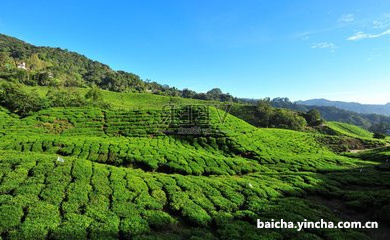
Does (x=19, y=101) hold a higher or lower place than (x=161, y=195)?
higher

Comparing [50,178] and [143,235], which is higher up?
[50,178]

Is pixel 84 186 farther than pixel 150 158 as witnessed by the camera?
No

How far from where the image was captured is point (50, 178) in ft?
56.2

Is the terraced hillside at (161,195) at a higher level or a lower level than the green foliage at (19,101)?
lower

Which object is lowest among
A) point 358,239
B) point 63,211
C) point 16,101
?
point 358,239

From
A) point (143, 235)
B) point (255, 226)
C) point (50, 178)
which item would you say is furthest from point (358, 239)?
point (50, 178)

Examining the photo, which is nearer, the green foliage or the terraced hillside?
the terraced hillside

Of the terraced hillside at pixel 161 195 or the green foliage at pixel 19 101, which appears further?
the green foliage at pixel 19 101

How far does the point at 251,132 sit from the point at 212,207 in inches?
1544

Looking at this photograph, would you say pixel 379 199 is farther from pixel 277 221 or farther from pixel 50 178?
pixel 50 178

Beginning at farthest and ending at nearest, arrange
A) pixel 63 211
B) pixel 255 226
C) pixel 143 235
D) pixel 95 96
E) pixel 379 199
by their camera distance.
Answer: pixel 95 96, pixel 379 199, pixel 255 226, pixel 63 211, pixel 143 235

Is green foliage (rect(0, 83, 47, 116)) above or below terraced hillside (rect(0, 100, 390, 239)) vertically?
above

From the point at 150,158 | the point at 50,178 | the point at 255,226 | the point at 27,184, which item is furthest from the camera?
the point at 150,158

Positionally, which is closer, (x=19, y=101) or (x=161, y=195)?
(x=161, y=195)
